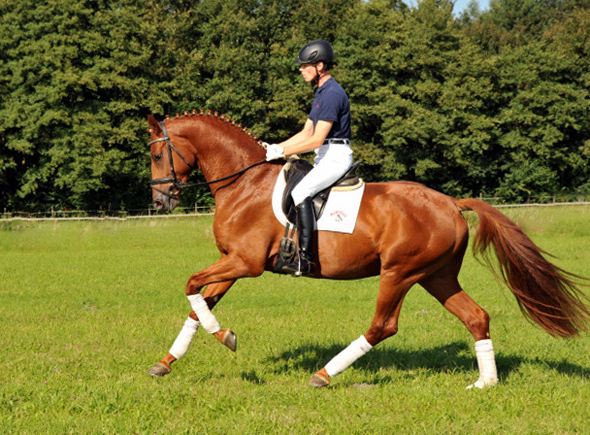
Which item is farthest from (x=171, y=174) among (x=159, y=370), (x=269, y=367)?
(x=269, y=367)

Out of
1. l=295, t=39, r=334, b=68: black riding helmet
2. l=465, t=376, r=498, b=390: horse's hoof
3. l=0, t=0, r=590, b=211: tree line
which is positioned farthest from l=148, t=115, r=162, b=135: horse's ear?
l=0, t=0, r=590, b=211: tree line

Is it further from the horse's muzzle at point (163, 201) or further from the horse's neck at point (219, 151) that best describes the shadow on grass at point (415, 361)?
the horse's neck at point (219, 151)

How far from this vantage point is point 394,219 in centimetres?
687

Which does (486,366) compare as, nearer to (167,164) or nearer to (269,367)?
(269,367)

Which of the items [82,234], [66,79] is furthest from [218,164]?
[66,79]

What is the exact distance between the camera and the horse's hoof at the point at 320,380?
6.84 m

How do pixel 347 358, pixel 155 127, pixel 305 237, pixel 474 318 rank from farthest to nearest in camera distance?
pixel 155 127
pixel 474 318
pixel 347 358
pixel 305 237

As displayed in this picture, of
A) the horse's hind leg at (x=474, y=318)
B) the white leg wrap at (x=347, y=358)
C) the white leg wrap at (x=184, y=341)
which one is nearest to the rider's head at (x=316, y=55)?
the horse's hind leg at (x=474, y=318)

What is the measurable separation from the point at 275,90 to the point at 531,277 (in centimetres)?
4614

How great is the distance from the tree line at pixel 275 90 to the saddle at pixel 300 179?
1524 inches

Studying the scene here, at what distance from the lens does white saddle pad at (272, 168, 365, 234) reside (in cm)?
689

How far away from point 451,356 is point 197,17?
2158 inches

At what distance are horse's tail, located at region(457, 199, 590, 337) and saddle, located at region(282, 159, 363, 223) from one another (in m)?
1.29

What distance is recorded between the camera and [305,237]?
22.1 feet
